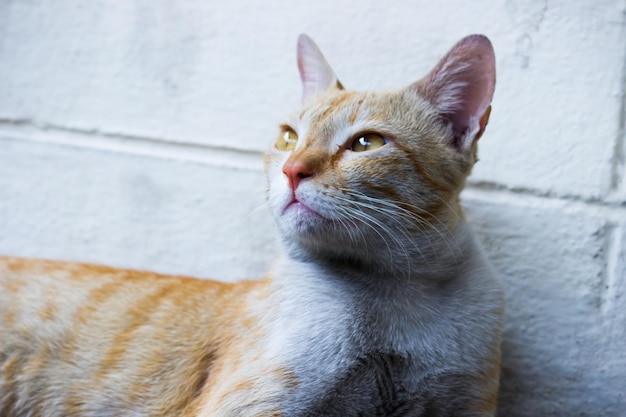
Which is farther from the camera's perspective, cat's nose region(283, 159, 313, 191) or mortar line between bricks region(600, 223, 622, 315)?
mortar line between bricks region(600, 223, 622, 315)

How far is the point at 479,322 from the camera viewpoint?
1.72m

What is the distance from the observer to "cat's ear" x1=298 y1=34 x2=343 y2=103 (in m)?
2.11

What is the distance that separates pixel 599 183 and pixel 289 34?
51.3 inches

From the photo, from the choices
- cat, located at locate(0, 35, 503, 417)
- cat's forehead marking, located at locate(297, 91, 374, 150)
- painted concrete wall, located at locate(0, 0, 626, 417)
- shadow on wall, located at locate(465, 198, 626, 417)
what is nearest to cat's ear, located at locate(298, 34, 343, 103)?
cat, located at locate(0, 35, 503, 417)

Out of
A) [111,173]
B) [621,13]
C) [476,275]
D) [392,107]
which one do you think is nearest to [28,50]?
[111,173]

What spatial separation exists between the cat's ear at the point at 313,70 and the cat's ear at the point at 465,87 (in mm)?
369

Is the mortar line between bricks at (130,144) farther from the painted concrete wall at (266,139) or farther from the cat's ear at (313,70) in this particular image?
the cat's ear at (313,70)

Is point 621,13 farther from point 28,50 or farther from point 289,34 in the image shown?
A: point 28,50

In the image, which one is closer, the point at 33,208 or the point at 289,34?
the point at 289,34

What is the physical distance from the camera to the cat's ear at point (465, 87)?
68.7 inches

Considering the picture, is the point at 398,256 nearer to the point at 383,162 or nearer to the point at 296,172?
the point at 383,162

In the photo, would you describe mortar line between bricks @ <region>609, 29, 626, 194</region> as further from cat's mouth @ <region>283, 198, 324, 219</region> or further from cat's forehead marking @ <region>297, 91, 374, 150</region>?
cat's mouth @ <region>283, 198, 324, 219</region>

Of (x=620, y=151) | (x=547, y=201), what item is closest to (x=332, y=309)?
(x=547, y=201)

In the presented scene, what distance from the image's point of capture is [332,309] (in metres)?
1.67
